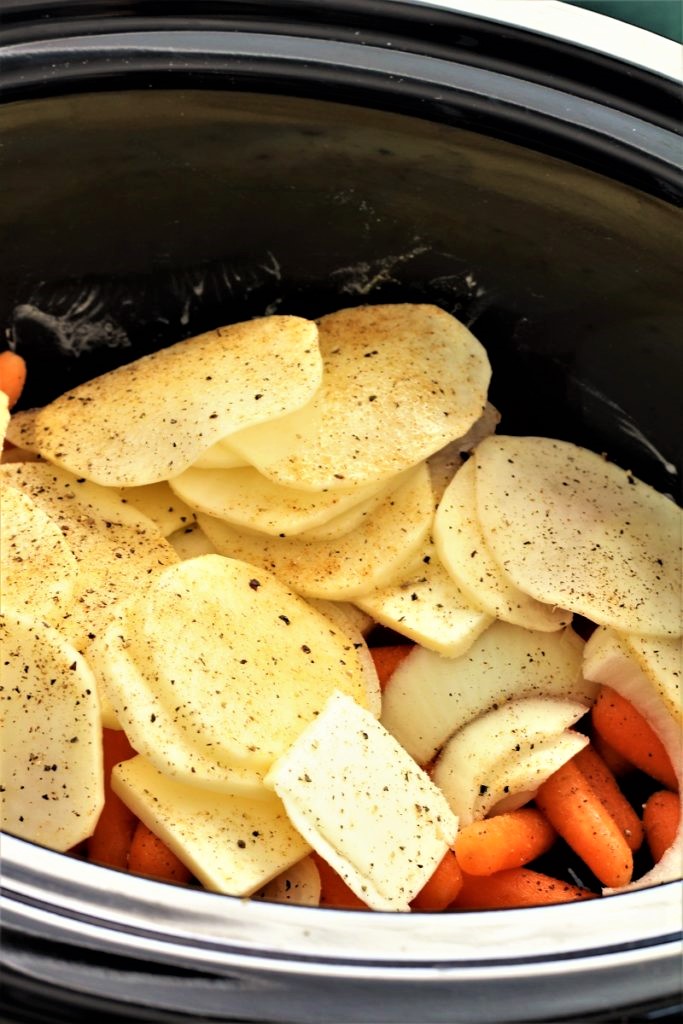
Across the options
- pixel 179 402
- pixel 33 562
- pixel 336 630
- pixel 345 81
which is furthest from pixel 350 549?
pixel 345 81

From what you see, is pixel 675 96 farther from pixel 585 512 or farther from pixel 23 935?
pixel 23 935

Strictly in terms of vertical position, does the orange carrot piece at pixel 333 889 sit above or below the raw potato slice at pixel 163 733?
below

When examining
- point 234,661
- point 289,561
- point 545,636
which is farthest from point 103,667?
point 545,636

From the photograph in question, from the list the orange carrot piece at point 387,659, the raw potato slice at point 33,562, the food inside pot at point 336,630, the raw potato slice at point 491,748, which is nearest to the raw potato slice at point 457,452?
the food inside pot at point 336,630

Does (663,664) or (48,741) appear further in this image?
(663,664)

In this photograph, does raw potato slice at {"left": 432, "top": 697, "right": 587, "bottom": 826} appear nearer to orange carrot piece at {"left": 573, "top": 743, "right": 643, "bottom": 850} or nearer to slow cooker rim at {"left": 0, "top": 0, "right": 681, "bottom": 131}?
orange carrot piece at {"left": 573, "top": 743, "right": 643, "bottom": 850}

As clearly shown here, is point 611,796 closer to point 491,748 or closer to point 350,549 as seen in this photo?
point 491,748

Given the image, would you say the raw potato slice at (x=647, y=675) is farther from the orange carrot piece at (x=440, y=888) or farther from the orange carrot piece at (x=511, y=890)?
the orange carrot piece at (x=440, y=888)

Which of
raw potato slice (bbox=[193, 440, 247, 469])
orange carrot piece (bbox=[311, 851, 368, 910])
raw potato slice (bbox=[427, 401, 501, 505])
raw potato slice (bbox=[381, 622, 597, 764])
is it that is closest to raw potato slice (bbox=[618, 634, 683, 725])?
raw potato slice (bbox=[381, 622, 597, 764])
